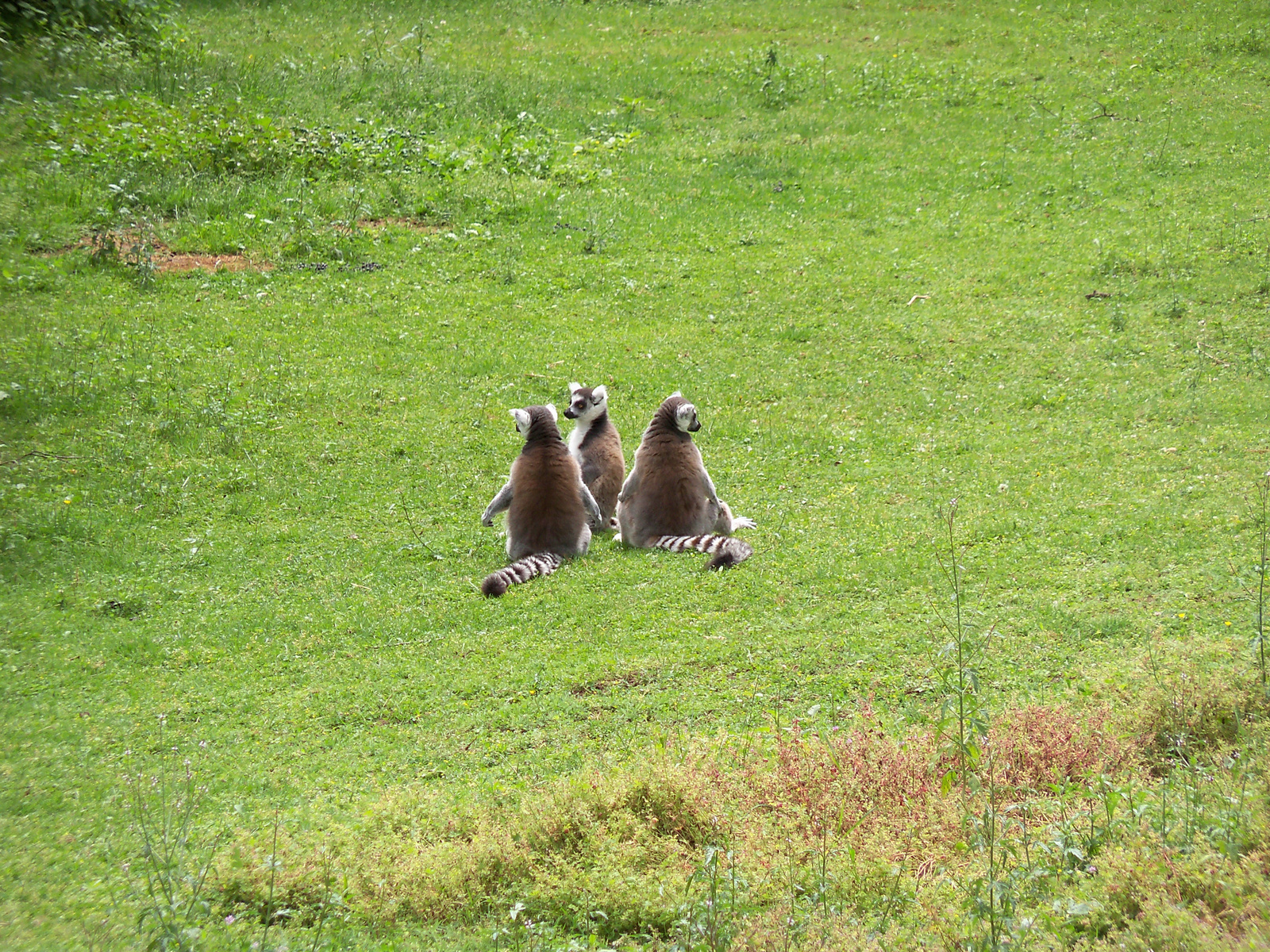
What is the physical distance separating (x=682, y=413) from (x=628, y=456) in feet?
8.23

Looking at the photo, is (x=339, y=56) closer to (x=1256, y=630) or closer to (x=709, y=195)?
(x=709, y=195)

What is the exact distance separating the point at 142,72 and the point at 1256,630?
1077 inches

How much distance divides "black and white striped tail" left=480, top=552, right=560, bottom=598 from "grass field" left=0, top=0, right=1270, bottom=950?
0.97 feet

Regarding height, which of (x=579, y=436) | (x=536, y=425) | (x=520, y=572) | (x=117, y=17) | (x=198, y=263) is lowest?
(x=520, y=572)

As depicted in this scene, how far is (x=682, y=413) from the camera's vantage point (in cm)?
1238

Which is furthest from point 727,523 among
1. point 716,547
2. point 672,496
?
point 716,547

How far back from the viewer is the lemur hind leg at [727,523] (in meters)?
12.1

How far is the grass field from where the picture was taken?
5.76 m

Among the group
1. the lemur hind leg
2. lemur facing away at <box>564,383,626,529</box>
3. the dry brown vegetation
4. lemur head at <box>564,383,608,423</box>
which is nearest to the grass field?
the dry brown vegetation

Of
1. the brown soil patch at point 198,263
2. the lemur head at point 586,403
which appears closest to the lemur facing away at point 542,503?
the lemur head at point 586,403

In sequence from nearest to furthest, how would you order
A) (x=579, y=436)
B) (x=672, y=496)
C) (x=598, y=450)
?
1. (x=672, y=496)
2. (x=598, y=450)
3. (x=579, y=436)

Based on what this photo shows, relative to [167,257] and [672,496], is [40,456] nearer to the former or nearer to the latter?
[167,257]

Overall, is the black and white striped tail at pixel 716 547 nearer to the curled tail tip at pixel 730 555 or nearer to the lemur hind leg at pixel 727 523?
the curled tail tip at pixel 730 555

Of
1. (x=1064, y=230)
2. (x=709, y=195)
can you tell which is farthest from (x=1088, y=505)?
(x=709, y=195)
